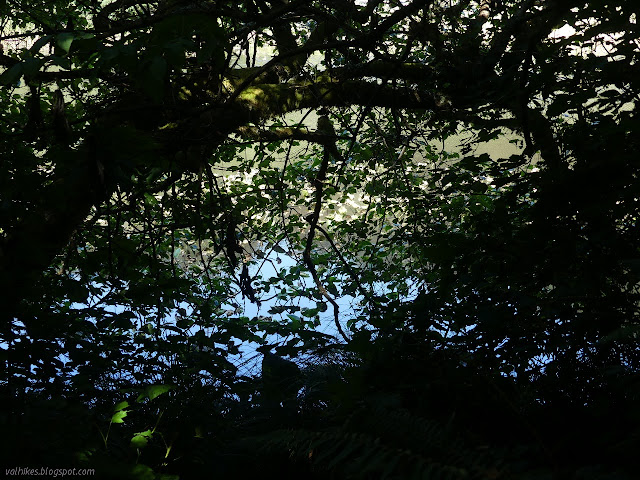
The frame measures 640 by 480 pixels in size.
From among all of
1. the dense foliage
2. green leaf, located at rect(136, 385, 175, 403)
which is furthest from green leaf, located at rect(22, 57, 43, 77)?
green leaf, located at rect(136, 385, 175, 403)

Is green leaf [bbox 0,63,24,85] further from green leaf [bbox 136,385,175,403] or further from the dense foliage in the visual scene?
green leaf [bbox 136,385,175,403]

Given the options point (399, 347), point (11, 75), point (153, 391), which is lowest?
point (153, 391)

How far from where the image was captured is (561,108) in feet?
6.01

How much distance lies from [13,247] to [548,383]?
6.64 ft

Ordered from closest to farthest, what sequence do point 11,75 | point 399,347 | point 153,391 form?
point 11,75, point 153,391, point 399,347

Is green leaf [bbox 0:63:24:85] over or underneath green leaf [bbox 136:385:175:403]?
over

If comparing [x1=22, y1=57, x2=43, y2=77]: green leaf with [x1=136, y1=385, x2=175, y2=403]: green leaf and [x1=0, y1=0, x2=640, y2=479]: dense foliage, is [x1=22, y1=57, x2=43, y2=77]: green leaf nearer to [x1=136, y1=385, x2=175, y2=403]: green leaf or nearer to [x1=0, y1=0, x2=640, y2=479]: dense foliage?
[x1=0, y1=0, x2=640, y2=479]: dense foliage

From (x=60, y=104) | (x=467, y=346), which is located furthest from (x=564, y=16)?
(x=60, y=104)

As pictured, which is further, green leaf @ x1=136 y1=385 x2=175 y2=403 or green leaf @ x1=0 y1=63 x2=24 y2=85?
green leaf @ x1=136 y1=385 x2=175 y2=403

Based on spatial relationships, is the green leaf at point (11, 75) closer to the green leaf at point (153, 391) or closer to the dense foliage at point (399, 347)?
the dense foliage at point (399, 347)

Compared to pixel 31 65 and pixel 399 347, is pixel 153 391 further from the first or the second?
pixel 31 65

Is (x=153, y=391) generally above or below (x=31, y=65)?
below

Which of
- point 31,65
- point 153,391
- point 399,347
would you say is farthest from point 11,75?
point 399,347

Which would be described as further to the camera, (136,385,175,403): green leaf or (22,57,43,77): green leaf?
(136,385,175,403): green leaf
